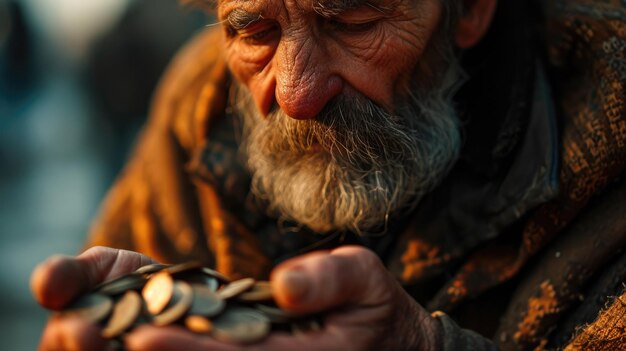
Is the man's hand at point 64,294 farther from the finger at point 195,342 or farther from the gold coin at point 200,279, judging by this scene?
the gold coin at point 200,279

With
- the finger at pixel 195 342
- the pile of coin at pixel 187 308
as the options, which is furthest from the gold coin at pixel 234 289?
the finger at pixel 195 342

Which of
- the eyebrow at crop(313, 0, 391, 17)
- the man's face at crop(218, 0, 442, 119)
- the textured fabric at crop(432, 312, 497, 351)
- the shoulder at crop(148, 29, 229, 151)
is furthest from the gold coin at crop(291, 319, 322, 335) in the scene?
the shoulder at crop(148, 29, 229, 151)

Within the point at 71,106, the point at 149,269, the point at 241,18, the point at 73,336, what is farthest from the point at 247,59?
the point at 71,106

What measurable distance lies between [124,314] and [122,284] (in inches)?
3.7

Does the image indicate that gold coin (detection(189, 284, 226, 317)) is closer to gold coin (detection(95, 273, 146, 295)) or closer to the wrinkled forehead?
gold coin (detection(95, 273, 146, 295))


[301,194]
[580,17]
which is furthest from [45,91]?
[580,17]

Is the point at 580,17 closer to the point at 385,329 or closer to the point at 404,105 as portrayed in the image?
the point at 404,105

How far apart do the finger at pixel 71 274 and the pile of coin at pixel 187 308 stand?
3cm

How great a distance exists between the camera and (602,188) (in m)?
1.94

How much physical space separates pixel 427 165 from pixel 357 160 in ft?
0.71

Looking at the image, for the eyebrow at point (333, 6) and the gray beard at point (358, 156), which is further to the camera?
the gray beard at point (358, 156)

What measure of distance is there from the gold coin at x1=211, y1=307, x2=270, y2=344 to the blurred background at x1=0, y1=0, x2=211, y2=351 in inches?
172

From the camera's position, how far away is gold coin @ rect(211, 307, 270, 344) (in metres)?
1.31

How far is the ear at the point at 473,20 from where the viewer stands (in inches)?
85.4
